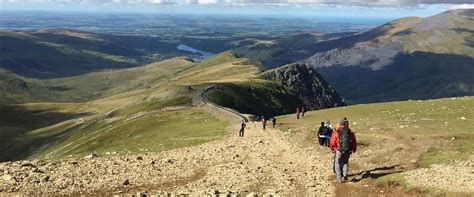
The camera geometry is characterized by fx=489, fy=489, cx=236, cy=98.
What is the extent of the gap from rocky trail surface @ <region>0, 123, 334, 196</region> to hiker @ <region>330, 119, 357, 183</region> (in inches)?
43.8

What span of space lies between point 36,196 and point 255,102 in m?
146

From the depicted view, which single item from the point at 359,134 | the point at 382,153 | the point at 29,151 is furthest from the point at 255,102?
the point at 382,153

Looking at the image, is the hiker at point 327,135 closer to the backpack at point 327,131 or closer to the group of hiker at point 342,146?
the backpack at point 327,131

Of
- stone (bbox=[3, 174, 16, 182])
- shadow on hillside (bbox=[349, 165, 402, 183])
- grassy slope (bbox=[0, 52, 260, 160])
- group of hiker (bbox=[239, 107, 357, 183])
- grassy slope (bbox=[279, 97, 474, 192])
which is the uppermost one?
group of hiker (bbox=[239, 107, 357, 183])

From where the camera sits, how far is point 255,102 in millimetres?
170250

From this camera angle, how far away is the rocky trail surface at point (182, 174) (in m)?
27.4

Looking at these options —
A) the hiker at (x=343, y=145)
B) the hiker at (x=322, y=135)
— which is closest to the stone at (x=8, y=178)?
the hiker at (x=343, y=145)

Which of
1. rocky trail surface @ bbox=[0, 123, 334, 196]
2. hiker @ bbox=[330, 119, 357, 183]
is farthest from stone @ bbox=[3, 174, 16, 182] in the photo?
hiker @ bbox=[330, 119, 357, 183]

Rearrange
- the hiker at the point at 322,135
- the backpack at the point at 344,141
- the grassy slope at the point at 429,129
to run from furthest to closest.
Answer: the hiker at the point at 322,135
the grassy slope at the point at 429,129
the backpack at the point at 344,141

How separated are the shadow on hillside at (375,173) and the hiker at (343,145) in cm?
110

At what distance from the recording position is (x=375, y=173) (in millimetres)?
31188

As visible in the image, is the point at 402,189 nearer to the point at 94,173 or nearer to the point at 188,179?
the point at 188,179

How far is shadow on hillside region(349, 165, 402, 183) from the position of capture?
1187 inches

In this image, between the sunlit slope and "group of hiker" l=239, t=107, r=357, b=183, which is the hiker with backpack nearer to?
the sunlit slope
